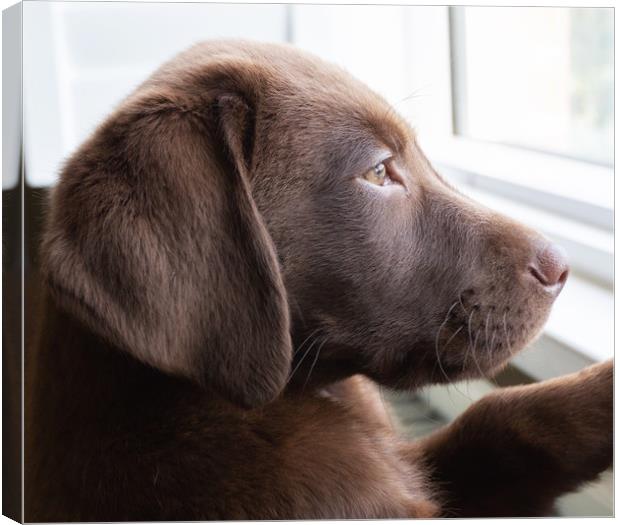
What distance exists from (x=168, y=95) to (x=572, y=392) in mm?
786

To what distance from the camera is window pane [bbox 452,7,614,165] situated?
160 cm

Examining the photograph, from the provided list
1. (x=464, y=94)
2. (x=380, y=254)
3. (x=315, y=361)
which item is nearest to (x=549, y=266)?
(x=380, y=254)

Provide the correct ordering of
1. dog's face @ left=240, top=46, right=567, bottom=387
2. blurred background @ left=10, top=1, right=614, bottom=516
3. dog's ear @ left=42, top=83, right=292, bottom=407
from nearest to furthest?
dog's ear @ left=42, top=83, right=292, bottom=407 < dog's face @ left=240, top=46, right=567, bottom=387 < blurred background @ left=10, top=1, right=614, bottom=516

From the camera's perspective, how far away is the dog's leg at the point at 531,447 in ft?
4.99

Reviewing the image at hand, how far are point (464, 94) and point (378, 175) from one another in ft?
1.36

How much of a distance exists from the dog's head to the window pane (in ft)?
0.96

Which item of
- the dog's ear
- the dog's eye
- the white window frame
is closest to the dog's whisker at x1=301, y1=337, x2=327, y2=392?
the dog's ear

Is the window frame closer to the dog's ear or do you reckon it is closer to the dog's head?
the dog's head

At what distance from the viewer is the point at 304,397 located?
1.43 metres

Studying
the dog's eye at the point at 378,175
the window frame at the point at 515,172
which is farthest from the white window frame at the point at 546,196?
the dog's eye at the point at 378,175

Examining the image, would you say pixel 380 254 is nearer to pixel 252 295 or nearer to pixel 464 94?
pixel 252 295

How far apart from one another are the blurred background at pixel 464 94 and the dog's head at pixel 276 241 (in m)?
0.12

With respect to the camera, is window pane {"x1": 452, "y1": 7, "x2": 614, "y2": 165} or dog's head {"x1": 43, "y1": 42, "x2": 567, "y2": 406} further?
window pane {"x1": 452, "y1": 7, "x2": 614, "y2": 165}

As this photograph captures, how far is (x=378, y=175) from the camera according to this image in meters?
1.39
